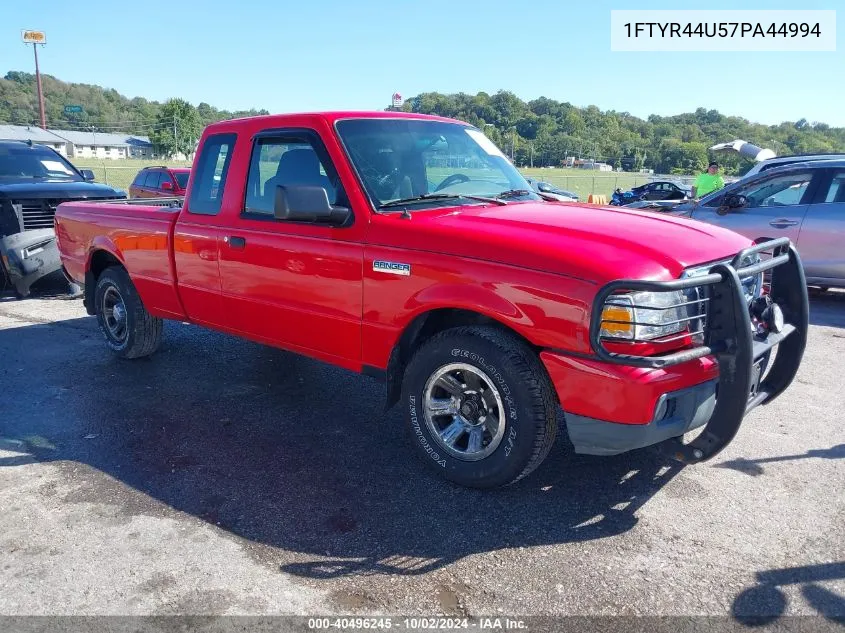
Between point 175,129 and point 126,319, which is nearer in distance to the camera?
point 126,319

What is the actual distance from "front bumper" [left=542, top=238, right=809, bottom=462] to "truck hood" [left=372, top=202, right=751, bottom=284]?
0.15m

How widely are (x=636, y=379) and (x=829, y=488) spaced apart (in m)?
1.59

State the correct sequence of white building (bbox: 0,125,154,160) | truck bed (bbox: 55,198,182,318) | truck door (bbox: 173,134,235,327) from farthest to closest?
white building (bbox: 0,125,154,160)
truck bed (bbox: 55,198,182,318)
truck door (bbox: 173,134,235,327)

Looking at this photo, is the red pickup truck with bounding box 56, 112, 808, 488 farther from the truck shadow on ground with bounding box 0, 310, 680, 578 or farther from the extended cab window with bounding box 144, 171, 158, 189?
the extended cab window with bounding box 144, 171, 158, 189

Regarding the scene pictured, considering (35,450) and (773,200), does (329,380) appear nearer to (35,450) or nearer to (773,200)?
(35,450)

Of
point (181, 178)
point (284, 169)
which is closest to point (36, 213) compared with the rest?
point (284, 169)

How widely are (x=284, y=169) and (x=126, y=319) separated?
248 centimetres

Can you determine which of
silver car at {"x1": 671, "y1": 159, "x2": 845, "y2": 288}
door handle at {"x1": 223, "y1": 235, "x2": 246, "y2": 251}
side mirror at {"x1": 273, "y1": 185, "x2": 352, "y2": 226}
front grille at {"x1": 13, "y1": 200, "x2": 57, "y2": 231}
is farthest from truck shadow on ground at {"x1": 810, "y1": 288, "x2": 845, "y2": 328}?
front grille at {"x1": 13, "y1": 200, "x2": 57, "y2": 231}

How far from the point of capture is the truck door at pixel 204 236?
4.70 meters

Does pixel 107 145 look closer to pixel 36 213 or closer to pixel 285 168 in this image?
pixel 36 213

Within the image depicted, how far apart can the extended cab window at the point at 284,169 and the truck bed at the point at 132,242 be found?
948 mm

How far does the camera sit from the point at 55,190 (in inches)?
339

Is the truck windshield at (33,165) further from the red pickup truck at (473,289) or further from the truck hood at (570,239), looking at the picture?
the truck hood at (570,239)

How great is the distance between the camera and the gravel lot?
273 cm
